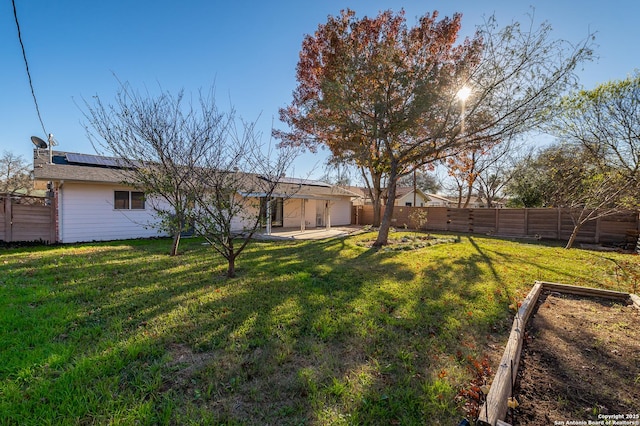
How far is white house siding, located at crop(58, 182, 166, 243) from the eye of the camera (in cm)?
967

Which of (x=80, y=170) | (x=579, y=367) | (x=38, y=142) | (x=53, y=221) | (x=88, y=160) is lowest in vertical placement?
(x=579, y=367)

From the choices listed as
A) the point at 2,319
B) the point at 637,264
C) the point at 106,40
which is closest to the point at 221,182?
the point at 2,319

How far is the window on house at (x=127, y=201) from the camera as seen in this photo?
10688 mm

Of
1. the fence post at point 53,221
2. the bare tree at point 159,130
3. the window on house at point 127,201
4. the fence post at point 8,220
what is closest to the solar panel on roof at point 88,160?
the window on house at point 127,201

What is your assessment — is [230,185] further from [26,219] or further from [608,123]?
[608,123]

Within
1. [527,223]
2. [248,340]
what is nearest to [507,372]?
[248,340]

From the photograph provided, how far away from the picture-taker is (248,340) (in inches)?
123

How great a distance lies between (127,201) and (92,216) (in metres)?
1.24

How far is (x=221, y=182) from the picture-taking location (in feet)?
18.7

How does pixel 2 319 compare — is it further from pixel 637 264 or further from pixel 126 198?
pixel 637 264

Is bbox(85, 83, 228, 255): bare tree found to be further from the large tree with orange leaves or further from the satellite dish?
the satellite dish

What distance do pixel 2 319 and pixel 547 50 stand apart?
12.8 meters

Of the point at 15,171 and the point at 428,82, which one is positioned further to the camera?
the point at 15,171

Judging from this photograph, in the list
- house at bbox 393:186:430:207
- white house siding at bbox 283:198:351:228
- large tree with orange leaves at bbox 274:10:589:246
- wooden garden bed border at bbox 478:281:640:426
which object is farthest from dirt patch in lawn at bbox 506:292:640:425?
house at bbox 393:186:430:207
